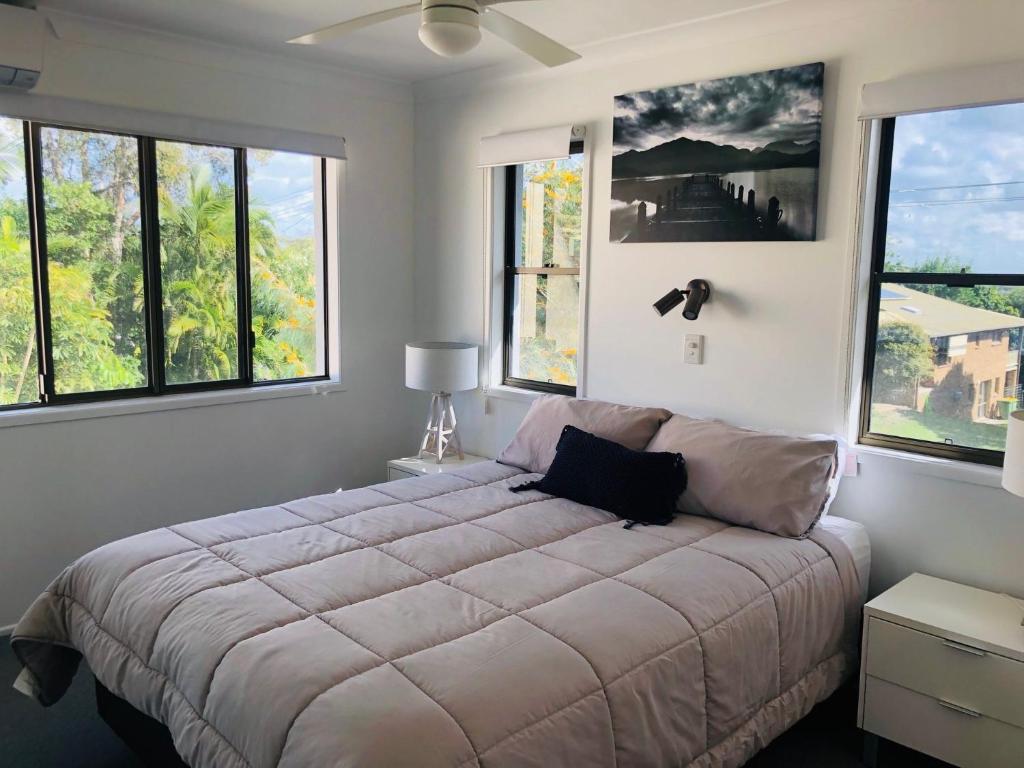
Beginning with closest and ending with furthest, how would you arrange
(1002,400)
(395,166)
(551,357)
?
(1002,400) → (551,357) → (395,166)

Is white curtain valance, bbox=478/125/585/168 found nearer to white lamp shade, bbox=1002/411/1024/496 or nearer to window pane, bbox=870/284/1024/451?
window pane, bbox=870/284/1024/451

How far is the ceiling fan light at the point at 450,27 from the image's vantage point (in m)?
1.97

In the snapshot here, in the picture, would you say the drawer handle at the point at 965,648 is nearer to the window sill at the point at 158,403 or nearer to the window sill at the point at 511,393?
the window sill at the point at 511,393

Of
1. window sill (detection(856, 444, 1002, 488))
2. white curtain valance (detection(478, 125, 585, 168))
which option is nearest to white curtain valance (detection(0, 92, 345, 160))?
white curtain valance (detection(478, 125, 585, 168))

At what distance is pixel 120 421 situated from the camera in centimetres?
347

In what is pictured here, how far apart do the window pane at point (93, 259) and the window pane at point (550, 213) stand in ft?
5.90

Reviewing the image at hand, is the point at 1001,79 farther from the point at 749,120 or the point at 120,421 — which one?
the point at 120,421

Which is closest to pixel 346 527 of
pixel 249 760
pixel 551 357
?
pixel 249 760

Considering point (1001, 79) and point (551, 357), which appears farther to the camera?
point (551, 357)

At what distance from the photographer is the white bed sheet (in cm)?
271

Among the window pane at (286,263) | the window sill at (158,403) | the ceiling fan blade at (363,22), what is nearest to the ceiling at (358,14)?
the window pane at (286,263)

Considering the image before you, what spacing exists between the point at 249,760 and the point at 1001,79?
2.78m

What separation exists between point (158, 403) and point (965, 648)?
10.5ft

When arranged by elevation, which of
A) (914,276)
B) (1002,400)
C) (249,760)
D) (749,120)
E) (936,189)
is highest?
(749,120)
